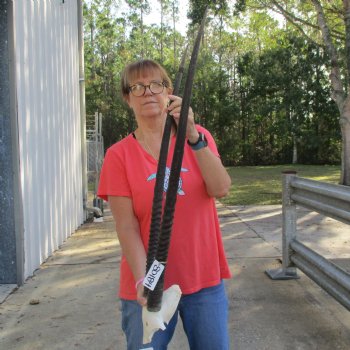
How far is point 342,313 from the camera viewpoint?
4078 millimetres

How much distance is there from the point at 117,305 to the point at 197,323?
2453mm

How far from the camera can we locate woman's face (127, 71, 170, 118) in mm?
2096

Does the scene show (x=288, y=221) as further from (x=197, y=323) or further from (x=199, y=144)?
(x=199, y=144)

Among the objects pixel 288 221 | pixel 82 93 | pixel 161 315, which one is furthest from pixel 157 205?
pixel 82 93

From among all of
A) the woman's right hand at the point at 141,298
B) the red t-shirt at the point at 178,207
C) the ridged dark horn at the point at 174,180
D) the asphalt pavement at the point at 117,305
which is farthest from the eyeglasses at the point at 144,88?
the asphalt pavement at the point at 117,305

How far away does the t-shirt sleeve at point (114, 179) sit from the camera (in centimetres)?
207

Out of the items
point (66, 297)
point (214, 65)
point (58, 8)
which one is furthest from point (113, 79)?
point (66, 297)

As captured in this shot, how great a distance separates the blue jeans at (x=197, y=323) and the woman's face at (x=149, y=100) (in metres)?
0.84

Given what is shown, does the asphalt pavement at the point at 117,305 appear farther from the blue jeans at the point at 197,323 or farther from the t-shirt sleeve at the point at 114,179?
the t-shirt sleeve at the point at 114,179

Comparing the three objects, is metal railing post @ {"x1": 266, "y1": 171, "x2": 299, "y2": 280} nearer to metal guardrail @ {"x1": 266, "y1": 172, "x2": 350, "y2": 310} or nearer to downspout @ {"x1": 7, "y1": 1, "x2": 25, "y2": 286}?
metal guardrail @ {"x1": 266, "y1": 172, "x2": 350, "y2": 310}

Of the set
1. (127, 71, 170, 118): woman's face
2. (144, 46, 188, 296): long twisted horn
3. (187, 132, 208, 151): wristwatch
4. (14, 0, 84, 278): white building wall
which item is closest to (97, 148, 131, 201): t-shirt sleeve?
(127, 71, 170, 118): woman's face

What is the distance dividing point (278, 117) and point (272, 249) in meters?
29.4

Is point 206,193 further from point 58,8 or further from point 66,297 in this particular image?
point 58,8

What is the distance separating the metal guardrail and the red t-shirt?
181cm
